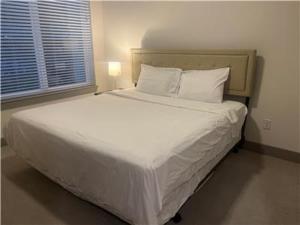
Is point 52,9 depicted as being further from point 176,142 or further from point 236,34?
point 176,142

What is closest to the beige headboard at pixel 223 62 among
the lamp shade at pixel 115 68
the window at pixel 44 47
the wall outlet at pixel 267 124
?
the wall outlet at pixel 267 124

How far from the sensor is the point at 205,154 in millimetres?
1827

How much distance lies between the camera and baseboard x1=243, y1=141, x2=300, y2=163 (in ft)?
8.43

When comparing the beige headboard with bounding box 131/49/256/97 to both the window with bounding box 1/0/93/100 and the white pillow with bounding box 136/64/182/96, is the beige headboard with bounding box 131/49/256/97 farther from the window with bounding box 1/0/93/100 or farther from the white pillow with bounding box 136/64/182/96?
the window with bounding box 1/0/93/100

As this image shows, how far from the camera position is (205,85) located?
263cm

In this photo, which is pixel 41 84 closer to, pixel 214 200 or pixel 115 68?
pixel 115 68

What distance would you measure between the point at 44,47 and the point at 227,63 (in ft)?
8.52

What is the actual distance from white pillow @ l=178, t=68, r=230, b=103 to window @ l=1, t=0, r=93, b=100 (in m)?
2.04

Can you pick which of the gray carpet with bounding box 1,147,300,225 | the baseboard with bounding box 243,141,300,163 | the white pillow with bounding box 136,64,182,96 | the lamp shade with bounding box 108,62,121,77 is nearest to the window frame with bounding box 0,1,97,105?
the lamp shade with bounding box 108,62,121,77

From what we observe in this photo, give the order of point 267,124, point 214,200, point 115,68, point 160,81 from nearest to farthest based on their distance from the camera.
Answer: point 214,200, point 267,124, point 160,81, point 115,68

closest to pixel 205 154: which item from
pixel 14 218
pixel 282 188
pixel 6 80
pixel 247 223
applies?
pixel 247 223

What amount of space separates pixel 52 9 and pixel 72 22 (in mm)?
370

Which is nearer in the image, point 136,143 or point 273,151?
point 136,143

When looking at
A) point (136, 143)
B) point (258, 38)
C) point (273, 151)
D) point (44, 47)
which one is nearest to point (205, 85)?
point (258, 38)
